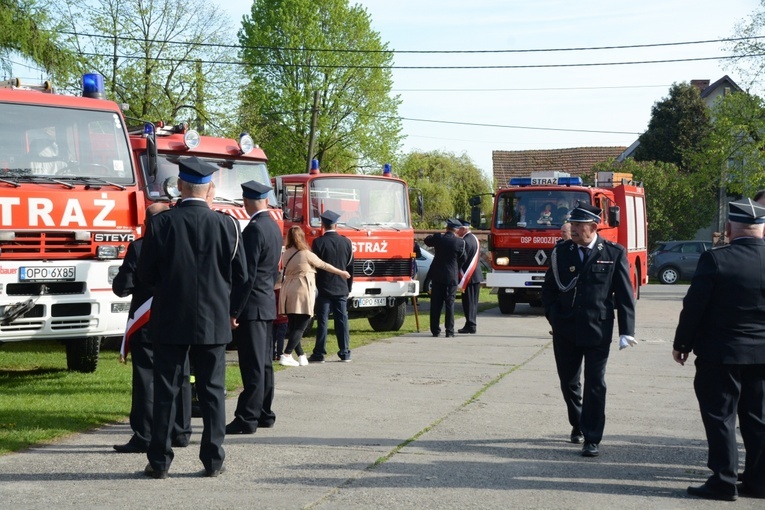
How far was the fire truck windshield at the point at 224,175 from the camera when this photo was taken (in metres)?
12.5

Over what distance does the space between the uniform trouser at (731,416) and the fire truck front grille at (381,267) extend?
385 inches

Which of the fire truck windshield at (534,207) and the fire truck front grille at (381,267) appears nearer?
the fire truck front grille at (381,267)

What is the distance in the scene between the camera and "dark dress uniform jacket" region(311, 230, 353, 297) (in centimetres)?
1282

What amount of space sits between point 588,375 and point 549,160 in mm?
55379

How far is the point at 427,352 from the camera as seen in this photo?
1410cm

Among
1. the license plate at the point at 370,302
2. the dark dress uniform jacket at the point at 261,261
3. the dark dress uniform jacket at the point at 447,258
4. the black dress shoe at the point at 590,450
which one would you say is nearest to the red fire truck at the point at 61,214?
the dark dress uniform jacket at the point at 261,261

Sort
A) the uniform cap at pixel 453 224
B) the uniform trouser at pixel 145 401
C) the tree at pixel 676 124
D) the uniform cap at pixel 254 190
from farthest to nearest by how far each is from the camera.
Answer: the tree at pixel 676 124 < the uniform cap at pixel 453 224 < the uniform cap at pixel 254 190 < the uniform trouser at pixel 145 401

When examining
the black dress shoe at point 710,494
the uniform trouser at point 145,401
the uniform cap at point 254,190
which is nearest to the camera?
the black dress shoe at point 710,494

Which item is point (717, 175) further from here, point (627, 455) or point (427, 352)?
point (627, 455)

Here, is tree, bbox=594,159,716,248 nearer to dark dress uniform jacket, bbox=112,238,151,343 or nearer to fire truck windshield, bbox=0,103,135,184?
fire truck windshield, bbox=0,103,135,184

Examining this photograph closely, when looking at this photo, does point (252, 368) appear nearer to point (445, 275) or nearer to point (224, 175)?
point (224, 175)

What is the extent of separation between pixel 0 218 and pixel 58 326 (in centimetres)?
119

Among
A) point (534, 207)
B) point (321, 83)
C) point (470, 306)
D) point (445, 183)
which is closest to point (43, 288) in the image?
point (470, 306)

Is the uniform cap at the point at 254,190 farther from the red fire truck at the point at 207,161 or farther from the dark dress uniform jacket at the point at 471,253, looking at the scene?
the dark dress uniform jacket at the point at 471,253
